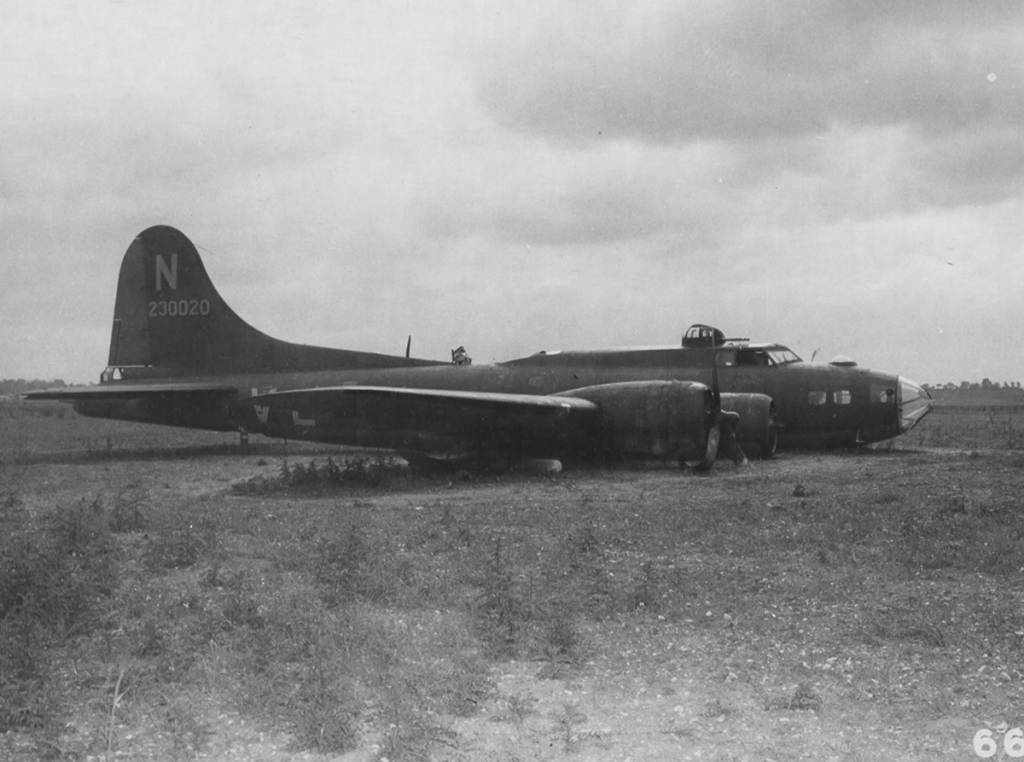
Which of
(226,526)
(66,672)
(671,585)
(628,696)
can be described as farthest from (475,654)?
(226,526)

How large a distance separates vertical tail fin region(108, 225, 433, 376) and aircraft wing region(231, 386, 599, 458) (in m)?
4.56

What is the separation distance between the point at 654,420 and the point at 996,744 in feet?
37.1

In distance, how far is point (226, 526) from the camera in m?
10.8

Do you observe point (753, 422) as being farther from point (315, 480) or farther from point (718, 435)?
point (315, 480)

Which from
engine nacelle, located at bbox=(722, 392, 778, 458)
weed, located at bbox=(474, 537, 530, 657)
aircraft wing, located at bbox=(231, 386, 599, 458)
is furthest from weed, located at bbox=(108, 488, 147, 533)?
engine nacelle, located at bbox=(722, 392, 778, 458)

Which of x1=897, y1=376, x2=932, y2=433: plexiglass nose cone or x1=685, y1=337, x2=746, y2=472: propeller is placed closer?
x1=685, y1=337, x2=746, y2=472: propeller

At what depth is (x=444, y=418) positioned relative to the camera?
55.1 feet

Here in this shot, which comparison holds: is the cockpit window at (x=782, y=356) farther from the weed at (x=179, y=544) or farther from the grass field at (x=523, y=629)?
the weed at (x=179, y=544)

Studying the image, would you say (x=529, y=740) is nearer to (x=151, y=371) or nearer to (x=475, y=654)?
(x=475, y=654)

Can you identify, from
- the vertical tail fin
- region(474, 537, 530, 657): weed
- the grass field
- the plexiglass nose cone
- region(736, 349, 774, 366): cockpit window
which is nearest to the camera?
the grass field

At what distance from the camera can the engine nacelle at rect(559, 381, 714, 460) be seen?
50.7ft

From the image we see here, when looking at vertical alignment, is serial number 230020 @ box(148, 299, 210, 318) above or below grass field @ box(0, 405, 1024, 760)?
above

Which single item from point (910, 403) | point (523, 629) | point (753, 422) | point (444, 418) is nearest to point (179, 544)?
point (523, 629)

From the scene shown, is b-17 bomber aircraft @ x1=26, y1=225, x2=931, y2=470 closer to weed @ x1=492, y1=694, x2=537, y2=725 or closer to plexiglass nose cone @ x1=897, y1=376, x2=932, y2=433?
plexiglass nose cone @ x1=897, y1=376, x2=932, y2=433
